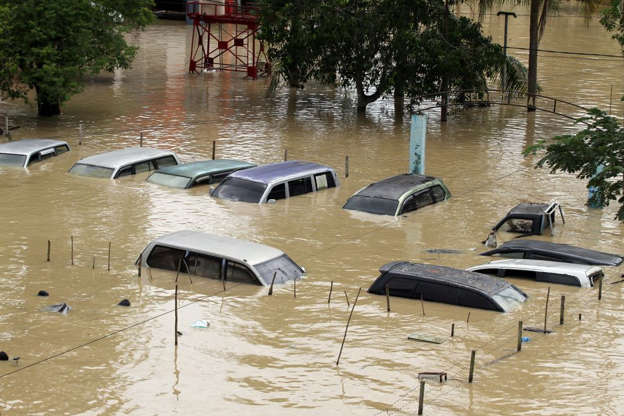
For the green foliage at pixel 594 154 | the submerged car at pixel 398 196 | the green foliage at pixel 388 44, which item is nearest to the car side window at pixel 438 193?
the submerged car at pixel 398 196

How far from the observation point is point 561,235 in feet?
75.7

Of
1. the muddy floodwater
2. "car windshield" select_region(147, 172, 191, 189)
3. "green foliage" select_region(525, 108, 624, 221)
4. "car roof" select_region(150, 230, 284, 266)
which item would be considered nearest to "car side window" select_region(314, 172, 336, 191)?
the muddy floodwater

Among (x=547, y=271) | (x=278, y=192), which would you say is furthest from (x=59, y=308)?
(x=278, y=192)

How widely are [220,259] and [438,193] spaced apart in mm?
9213

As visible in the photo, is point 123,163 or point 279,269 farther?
point 123,163

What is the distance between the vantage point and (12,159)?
2861 centimetres

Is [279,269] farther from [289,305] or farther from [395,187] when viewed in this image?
[395,187]

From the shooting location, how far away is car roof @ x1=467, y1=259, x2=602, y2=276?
18.4 metres

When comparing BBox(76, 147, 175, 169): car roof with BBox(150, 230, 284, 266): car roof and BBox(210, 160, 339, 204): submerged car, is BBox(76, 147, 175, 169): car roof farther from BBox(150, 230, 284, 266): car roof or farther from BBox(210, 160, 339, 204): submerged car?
BBox(150, 230, 284, 266): car roof

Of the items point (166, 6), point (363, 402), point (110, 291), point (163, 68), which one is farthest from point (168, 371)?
point (166, 6)

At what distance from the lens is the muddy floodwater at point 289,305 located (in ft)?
44.8

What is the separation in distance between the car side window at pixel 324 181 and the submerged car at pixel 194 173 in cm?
202

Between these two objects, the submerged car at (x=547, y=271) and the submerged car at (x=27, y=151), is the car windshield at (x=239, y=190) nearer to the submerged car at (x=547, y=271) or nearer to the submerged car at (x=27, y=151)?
the submerged car at (x=27, y=151)

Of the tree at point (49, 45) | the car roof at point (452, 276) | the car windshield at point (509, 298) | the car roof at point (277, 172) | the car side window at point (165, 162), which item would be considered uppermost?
the tree at point (49, 45)
